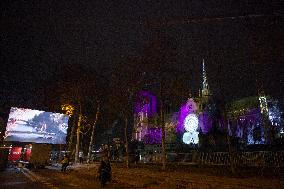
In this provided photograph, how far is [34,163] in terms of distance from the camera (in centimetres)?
3472

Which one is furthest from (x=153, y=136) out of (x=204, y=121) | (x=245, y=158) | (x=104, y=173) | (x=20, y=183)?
(x=104, y=173)

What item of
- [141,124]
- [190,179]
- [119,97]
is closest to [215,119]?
[141,124]

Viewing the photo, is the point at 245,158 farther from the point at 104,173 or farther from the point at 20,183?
the point at 20,183

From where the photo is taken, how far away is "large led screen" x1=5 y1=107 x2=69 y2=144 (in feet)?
133

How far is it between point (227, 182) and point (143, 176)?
736 cm

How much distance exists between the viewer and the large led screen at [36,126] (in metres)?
40.4

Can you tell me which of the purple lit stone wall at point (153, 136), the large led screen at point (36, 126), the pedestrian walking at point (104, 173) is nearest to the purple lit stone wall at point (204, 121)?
the purple lit stone wall at point (153, 136)

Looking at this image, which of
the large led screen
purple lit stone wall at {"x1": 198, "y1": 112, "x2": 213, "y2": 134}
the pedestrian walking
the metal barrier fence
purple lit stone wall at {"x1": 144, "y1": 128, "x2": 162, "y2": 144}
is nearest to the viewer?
the pedestrian walking

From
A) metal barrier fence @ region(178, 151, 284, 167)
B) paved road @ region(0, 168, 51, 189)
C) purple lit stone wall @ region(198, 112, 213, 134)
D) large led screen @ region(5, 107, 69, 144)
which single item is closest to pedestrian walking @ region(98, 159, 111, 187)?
paved road @ region(0, 168, 51, 189)

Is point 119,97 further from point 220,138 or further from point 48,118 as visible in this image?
point 48,118

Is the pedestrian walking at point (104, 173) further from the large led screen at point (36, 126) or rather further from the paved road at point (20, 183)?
the large led screen at point (36, 126)

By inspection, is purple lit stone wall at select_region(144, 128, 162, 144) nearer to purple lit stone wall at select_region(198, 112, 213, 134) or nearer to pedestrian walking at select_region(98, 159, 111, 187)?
purple lit stone wall at select_region(198, 112, 213, 134)

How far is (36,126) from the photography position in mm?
42625

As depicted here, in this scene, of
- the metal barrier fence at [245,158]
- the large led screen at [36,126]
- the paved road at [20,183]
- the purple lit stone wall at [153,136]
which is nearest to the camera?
the paved road at [20,183]
